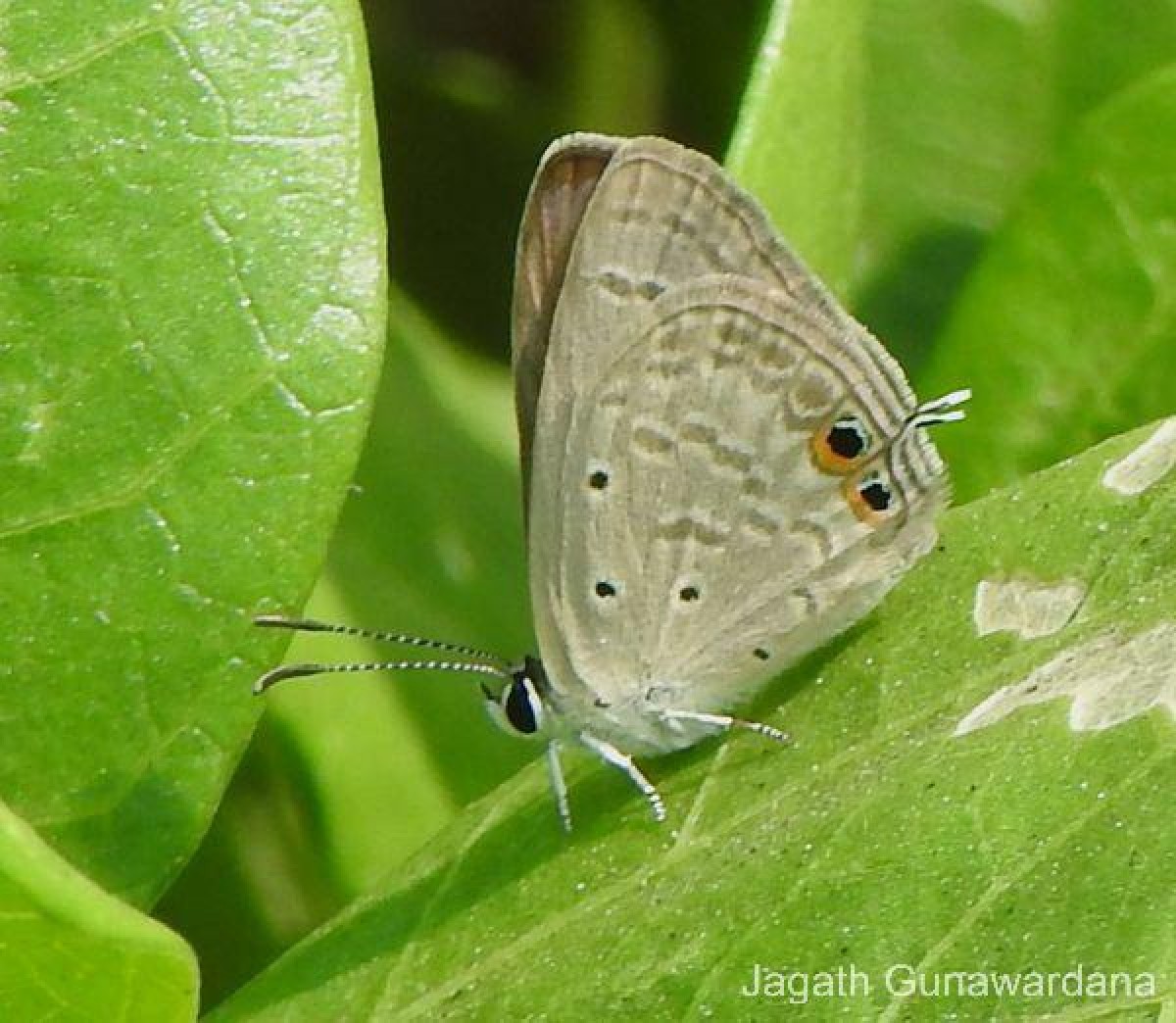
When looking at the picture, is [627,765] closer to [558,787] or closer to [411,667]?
[558,787]

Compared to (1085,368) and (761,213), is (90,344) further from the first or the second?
(1085,368)

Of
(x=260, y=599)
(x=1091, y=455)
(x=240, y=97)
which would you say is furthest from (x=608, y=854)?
(x=240, y=97)

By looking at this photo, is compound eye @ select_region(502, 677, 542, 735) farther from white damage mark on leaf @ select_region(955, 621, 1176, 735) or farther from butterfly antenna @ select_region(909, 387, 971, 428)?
white damage mark on leaf @ select_region(955, 621, 1176, 735)

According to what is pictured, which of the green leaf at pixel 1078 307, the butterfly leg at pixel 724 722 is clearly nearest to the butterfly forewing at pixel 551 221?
the butterfly leg at pixel 724 722

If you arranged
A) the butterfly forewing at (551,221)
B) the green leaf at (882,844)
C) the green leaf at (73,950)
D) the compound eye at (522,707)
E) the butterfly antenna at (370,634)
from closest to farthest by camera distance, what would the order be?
the green leaf at (73,950), the green leaf at (882,844), the butterfly antenna at (370,634), the butterfly forewing at (551,221), the compound eye at (522,707)

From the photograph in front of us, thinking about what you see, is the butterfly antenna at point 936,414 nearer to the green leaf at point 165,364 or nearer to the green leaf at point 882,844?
the green leaf at point 882,844

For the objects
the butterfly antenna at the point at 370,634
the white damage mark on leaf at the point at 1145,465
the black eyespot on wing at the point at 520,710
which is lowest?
the black eyespot on wing at the point at 520,710
